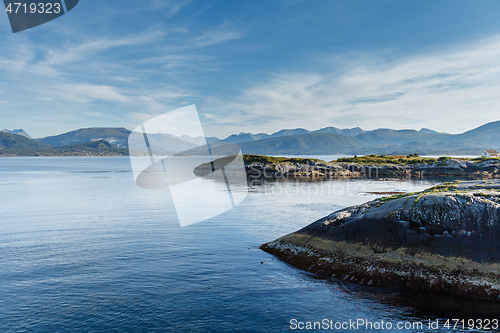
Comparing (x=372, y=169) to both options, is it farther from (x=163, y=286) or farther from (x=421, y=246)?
(x=163, y=286)

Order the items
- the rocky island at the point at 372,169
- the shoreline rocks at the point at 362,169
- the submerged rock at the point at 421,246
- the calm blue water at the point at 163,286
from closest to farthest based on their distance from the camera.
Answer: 1. the calm blue water at the point at 163,286
2. the submerged rock at the point at 421,246
3. the rocky island at the point at 372,169
4. the shoreline rocks at the point at 362,169

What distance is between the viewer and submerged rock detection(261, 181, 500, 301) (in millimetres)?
13320

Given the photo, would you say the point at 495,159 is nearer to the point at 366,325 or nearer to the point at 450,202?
the point at 450,202

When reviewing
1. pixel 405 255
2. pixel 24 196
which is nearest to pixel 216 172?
pixel 24 196

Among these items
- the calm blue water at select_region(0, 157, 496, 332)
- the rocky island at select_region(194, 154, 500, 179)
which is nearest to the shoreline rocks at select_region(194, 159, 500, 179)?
the rocky island at select_region(194, 154, 500, 179)

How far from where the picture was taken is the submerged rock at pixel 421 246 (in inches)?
524

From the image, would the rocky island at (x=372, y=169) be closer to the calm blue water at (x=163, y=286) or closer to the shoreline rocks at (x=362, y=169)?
the shoreline rocks at (x=362, y=169)

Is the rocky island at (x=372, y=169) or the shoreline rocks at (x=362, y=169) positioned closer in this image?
the rocky island at (x=372, y=169)

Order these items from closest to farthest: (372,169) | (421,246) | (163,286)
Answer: (421,246), (163,286), (372,169)

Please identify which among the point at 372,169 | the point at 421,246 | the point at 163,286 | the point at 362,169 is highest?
the point at 362,169

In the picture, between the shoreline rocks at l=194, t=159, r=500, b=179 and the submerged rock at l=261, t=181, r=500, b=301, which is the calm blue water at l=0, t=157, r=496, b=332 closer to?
the submerged rock at l=261, t=181, r=500, b=301

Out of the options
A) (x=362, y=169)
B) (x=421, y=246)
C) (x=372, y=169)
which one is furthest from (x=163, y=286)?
(x=372, y=169)

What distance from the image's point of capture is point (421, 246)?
574 inches

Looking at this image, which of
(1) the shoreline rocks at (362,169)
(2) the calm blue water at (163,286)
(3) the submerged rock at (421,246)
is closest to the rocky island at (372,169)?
(1) the shoreline rocks at (362,169)
